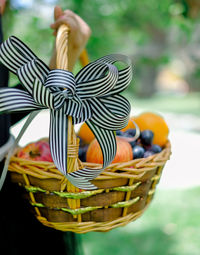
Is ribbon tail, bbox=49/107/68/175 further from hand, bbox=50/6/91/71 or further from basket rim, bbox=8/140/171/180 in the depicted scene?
hand, bbox=50/6/91/71

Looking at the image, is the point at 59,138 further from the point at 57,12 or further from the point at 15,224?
the point at 57,12

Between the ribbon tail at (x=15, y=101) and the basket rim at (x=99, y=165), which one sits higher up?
the ribbon tail at (x=15, y=101)

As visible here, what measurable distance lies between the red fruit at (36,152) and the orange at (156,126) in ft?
1.02

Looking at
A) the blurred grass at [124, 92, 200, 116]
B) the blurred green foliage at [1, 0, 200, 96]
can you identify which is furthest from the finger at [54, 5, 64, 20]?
the blurred grass at [124, 92, 200, 116]

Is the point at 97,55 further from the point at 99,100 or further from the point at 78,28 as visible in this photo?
the point at 99,100

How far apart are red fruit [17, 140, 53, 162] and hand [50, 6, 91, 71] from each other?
24cm

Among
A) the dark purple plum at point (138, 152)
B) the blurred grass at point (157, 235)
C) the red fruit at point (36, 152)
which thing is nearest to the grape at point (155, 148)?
the dark purple plum at point (138, 152)

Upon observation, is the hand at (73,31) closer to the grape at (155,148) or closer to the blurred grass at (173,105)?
the grape at (155,148)

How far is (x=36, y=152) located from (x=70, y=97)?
25 cm

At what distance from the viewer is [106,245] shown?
229 cm

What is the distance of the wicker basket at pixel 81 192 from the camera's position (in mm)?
716

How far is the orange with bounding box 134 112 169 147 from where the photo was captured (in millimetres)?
977

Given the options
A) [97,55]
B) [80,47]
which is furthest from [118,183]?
[97,55]

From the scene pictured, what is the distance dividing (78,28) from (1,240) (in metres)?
0.62
